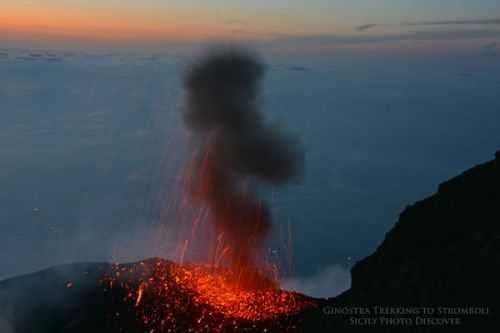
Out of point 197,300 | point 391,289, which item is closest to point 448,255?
point 391,289

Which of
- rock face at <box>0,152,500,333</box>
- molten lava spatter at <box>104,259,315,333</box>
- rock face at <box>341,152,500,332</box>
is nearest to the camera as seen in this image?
rock face at <box>341,152,500,332</box>

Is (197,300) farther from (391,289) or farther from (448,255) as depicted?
(448,255)

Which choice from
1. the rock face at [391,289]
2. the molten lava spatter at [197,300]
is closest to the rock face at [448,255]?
the rock face at [391,289]

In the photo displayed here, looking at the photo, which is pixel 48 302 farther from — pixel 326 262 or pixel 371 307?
pixel 326 262

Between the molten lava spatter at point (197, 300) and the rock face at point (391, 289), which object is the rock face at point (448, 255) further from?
the molten lava spatter at point (197, 300)

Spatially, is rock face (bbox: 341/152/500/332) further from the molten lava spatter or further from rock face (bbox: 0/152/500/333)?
the molten lava spatter

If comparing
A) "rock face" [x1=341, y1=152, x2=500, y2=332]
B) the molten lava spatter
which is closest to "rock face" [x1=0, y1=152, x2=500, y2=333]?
"rock face" [x1=341, y1=152, x2=500, y2=332]
